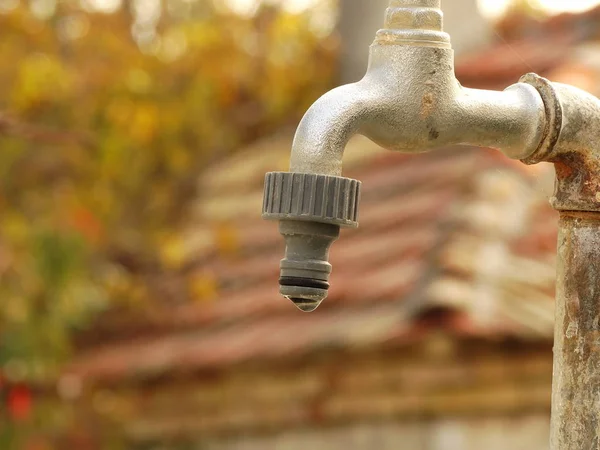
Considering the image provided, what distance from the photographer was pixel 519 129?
183 cm

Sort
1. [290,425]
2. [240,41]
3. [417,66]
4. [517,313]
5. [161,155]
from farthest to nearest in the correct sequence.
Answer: [240,41] < [161,155] < [290,425] < [517,313] < [417,66]

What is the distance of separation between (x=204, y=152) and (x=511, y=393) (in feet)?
10.9

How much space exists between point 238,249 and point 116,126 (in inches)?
50.1

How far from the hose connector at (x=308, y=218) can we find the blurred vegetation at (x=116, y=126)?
3.89 metres

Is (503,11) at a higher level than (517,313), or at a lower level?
higher

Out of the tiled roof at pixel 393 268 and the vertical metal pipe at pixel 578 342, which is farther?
the tiled roof at pixel 393 268

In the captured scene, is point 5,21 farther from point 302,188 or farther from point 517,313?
point 302,188

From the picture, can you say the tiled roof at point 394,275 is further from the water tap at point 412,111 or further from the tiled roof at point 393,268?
the water tap at point 412,111

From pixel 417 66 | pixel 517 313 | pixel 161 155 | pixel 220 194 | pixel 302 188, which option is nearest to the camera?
pixel 302 188

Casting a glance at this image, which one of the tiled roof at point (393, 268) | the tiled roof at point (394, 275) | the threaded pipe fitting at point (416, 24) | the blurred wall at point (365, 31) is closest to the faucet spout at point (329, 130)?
the threaded pipe fitting at point (416, 24)

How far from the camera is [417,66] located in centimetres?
183

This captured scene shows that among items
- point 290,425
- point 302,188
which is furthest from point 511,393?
point 302,188

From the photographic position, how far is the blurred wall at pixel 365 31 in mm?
6848

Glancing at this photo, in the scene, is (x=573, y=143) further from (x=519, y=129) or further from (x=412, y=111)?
(x=412, y=111)
